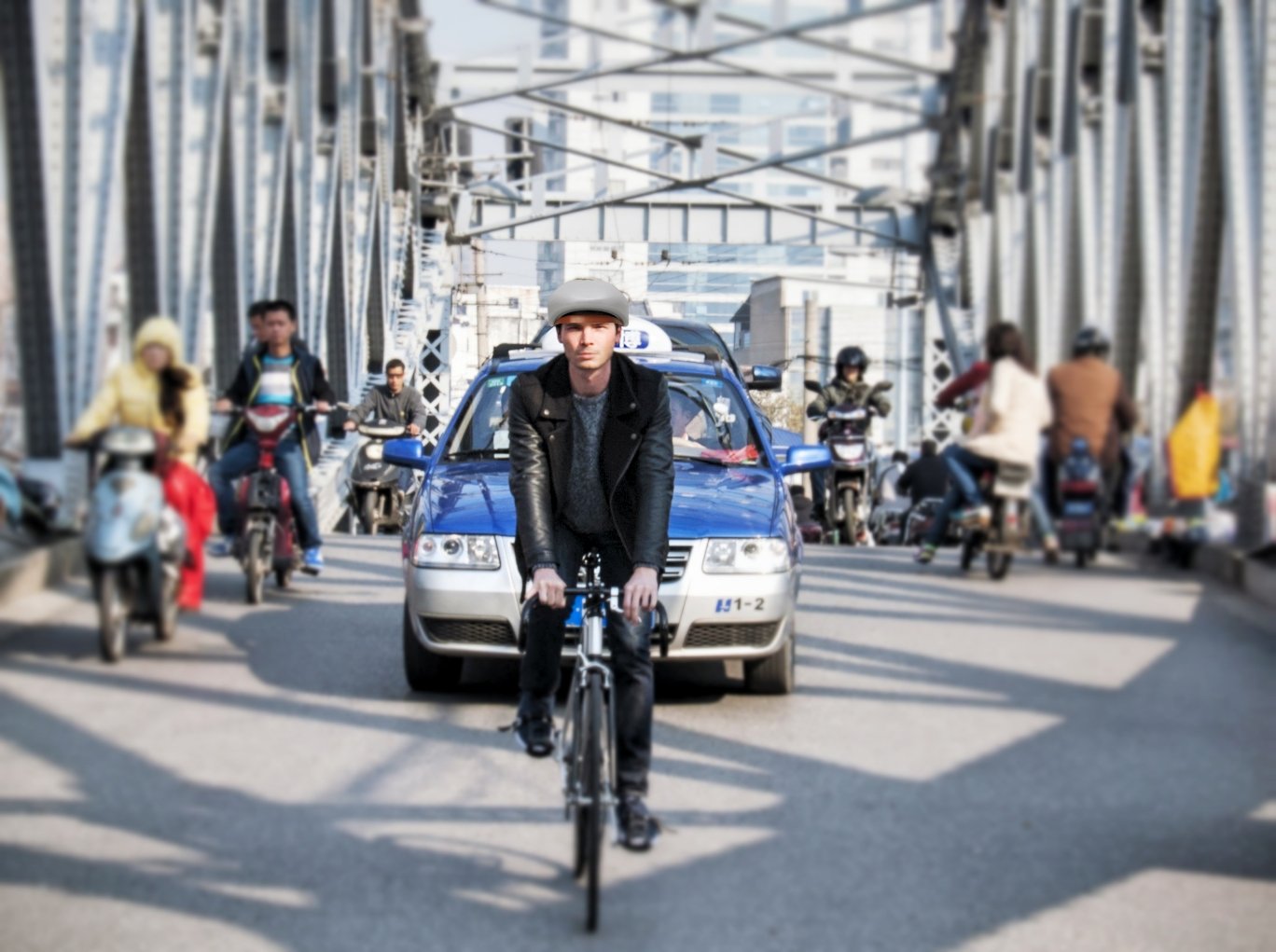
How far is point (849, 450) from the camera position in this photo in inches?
664

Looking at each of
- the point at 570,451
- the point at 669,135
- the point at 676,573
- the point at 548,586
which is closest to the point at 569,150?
the point at 669,135

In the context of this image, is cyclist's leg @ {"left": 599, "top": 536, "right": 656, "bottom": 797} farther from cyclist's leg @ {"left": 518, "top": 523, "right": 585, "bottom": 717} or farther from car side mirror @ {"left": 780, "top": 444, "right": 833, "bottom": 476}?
car side mirror @ {"left": 780, "top": 444, "right": 833, "bottom": 476}

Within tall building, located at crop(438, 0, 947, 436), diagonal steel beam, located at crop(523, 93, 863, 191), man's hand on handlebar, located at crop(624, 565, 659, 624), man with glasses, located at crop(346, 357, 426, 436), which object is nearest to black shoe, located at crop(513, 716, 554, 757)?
man's hand on handlebar, located at crop(624, 565, 659, 624)

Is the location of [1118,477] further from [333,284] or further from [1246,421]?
[333,284]

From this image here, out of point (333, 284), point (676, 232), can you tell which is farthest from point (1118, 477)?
point (333, 284)

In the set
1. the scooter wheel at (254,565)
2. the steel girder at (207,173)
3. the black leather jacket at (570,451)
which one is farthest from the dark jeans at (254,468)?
the black leather jacket at (570,451)

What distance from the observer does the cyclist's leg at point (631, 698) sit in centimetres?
534

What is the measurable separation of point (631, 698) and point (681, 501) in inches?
109

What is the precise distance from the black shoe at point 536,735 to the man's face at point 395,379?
8.26 m

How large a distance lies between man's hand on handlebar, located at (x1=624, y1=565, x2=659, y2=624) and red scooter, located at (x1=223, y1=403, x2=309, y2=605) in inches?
175

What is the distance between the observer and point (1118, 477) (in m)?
7.53

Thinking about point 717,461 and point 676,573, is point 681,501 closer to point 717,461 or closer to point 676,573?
point 676,573

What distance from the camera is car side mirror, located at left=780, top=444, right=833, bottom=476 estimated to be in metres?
8.80

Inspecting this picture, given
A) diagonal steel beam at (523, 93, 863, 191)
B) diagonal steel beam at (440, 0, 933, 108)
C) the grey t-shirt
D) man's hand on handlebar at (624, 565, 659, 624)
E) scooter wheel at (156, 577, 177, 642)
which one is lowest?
scooter wheel at (156, 577, 177, 642)
